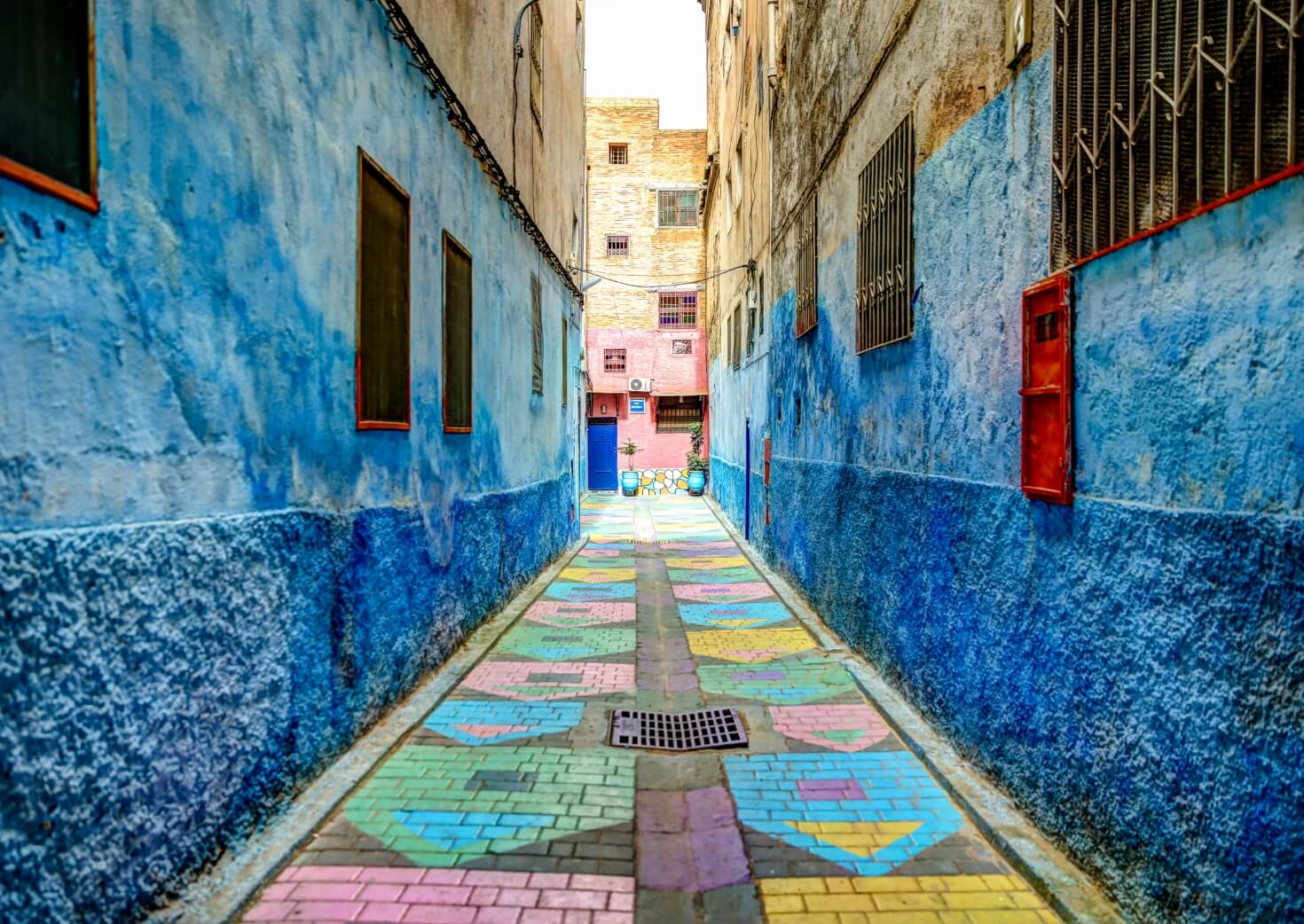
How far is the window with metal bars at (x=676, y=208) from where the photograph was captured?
31.2m

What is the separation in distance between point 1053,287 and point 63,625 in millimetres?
3886

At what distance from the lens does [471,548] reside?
24.1 ft

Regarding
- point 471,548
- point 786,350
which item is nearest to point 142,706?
point 471,548

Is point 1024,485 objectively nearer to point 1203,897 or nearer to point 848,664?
point 1203,897

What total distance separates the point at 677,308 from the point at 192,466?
28.1 metres

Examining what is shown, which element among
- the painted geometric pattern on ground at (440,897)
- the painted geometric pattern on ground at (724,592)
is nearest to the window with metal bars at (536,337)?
the painted geometric pattern on ground at (724,592)

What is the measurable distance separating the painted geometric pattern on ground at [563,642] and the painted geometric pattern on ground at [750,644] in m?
0.68

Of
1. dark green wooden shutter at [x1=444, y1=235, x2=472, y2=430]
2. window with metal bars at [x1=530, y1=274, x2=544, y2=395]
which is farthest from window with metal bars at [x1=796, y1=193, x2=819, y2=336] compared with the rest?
dark green wooden shutter at [x1=444, y1=235, x2=472, y2=430]

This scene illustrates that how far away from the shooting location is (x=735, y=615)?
8.86m

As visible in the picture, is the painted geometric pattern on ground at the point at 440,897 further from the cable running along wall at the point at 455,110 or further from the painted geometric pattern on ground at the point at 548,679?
the cable running along wall at the point at 455,110

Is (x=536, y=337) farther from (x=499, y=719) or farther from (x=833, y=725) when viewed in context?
(x=833, y=725)

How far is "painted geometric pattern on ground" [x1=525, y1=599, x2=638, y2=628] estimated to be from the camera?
839 centimetres

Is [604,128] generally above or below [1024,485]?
above

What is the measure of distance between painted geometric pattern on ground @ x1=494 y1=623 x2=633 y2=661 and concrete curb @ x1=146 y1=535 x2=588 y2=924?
2.54 ft
